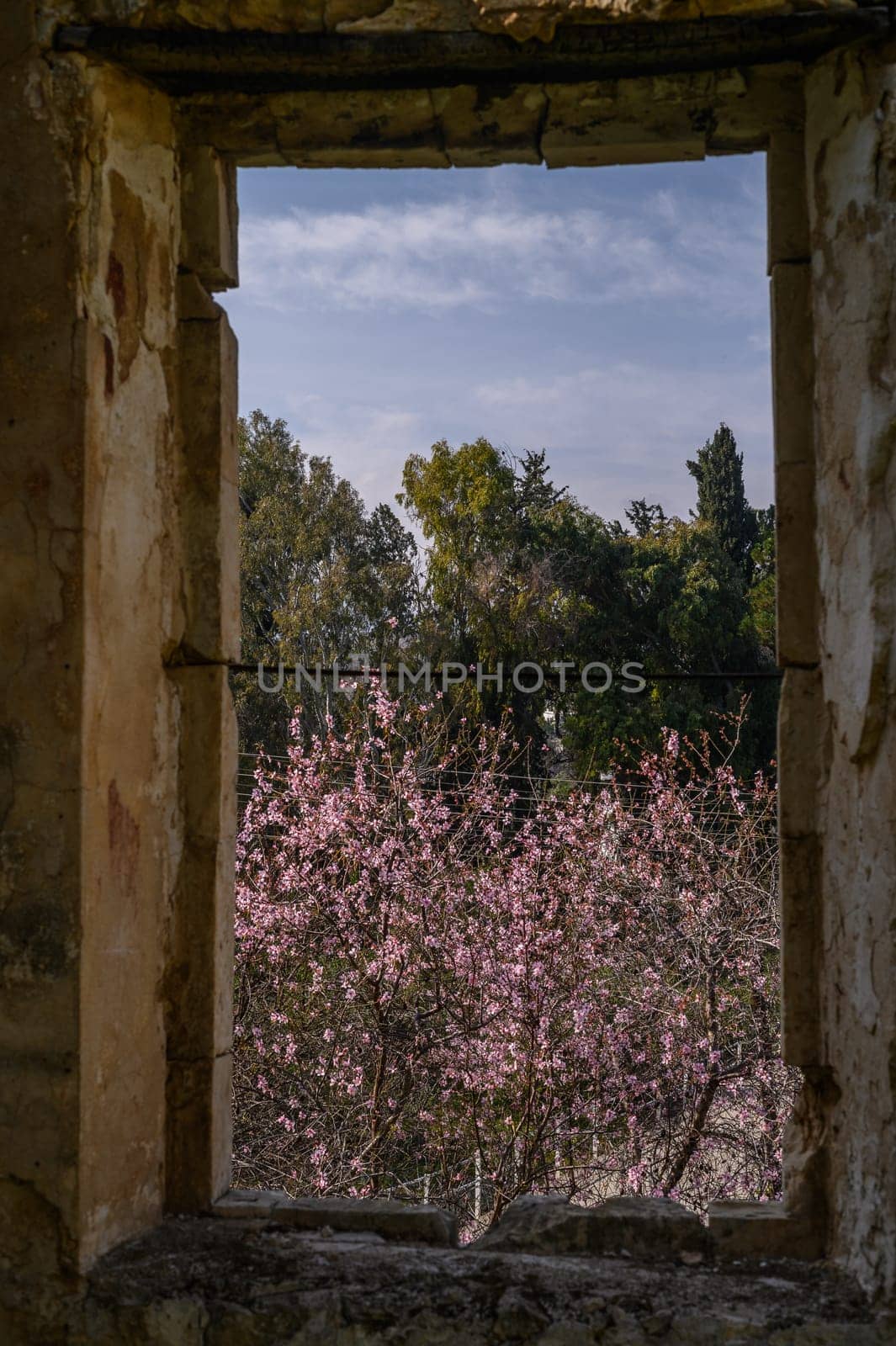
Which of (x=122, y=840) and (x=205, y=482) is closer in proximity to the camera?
(x=122, y=840)

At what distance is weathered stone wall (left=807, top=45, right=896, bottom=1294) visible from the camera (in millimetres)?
1804

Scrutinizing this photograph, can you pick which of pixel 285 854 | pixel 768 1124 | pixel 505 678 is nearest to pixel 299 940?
pixel 285 854

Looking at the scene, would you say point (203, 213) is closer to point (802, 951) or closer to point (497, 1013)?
point (802, 951)

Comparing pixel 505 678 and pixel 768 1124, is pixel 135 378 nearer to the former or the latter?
pixel 768 1124

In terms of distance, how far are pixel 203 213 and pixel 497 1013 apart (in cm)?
409

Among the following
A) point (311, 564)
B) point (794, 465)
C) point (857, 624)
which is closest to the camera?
point (857, 624)

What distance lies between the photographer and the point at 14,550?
1939mm

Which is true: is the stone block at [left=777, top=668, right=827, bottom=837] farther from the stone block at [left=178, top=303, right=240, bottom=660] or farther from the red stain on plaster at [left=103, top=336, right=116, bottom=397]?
the red stain on plaster at [left=103, top=336, right=116, bottom=397]

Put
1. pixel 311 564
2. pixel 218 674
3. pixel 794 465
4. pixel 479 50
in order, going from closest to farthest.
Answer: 1. pixel 479 50
2. pixel 794 465
3. pixel 218 674
4. pixel 311 564

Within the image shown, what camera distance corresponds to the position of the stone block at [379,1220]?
2104mm

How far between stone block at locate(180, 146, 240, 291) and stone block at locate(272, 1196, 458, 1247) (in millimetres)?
1866

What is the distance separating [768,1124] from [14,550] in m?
4.78

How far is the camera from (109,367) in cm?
203

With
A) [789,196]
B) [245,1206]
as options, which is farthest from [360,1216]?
[789,196]
